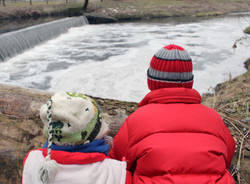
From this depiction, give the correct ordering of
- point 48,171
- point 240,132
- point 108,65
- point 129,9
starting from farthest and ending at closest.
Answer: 1. point 129,9
2. point 108,65
3. point 240,132
4. point 48,171

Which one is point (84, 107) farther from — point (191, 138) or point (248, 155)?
point (248, 155)

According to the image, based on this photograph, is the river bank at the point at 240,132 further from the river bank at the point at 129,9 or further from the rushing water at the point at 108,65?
the river bank at the point at 129,9

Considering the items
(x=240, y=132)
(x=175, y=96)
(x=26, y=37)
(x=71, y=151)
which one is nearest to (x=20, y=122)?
(x=71, y=151)

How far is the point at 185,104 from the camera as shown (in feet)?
4.61

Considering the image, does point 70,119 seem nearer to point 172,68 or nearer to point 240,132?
point 172,68

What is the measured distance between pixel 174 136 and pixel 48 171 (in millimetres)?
638

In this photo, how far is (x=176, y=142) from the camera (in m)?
1.21

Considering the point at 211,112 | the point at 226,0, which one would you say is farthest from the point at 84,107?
the point at 226,0

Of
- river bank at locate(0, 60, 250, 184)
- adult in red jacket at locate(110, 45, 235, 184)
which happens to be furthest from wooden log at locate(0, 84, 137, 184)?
adult in red jacket at locate(110, 45, 235, 184)

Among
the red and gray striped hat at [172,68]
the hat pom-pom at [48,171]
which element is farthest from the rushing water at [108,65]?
the hat pom-pom at [48,171]

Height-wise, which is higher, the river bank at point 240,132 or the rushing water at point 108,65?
the river bank at point 240,132

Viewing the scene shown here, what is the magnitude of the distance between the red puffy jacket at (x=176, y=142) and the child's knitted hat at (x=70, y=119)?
29 centimetres

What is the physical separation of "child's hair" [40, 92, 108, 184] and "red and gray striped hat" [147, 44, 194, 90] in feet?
1.77

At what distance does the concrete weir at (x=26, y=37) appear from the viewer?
30.4ft
